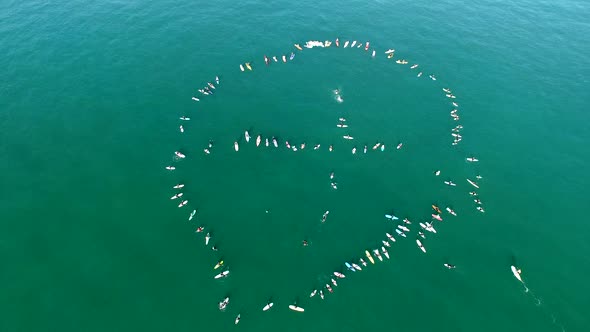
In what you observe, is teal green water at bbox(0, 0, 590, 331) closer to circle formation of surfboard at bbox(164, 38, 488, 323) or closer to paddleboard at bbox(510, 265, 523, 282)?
paddleboard at bbox(510, 265, 523, 282)

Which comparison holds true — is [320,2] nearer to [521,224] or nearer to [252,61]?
[252,61]

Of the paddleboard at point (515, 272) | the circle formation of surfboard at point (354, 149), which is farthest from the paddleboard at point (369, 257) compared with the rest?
the paddleboard at point (515, 272)

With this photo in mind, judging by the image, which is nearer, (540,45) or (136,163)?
(136,163)

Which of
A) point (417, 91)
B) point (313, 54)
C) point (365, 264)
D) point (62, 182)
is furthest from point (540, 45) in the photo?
point (62, 182)

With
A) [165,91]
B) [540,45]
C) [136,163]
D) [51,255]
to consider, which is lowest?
[51,255]

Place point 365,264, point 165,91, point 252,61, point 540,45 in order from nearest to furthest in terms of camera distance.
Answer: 1. point 365,264
2. point 165,91
3. point 252,61
4. point 540,45

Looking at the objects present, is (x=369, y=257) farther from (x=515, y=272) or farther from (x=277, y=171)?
(x=277, y=171)

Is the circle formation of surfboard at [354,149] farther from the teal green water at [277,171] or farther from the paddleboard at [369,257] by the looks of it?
the teal green water at [277,171]
